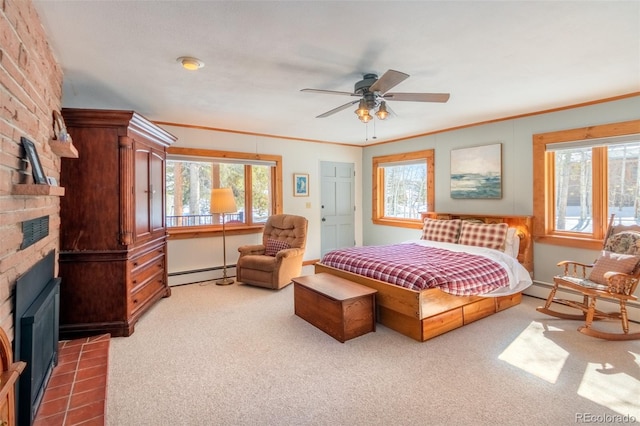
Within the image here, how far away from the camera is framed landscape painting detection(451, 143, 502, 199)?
4.53 metres

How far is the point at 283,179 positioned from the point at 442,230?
2732 mm

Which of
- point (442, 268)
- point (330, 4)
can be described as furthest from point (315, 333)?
point (330, 4)

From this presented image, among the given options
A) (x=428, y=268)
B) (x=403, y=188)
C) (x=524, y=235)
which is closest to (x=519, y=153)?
(x=524, y=235)

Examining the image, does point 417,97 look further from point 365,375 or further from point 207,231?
point 207,231

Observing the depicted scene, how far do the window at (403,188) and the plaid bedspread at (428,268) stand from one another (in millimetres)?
1771

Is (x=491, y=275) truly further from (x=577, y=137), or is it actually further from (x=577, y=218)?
(x=577, y=137)

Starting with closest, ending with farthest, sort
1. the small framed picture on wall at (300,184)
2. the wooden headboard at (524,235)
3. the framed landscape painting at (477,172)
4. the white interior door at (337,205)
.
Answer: the wooden headboard at (524,235)
the framed landscape painting at (477,172)
the small framed picture on wall at (300,184)
the white interior door at (337,205)

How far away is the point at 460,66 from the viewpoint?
2662 mm

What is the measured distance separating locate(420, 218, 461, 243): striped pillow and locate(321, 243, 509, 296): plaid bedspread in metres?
0.51

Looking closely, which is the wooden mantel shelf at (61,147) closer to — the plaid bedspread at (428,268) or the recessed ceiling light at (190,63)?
the recessed ceiling light at (190,63)

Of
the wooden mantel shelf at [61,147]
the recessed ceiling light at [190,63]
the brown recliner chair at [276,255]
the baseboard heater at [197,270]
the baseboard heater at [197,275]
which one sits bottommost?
the baseboard heater at [197,275]

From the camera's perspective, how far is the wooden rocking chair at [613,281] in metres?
2.86

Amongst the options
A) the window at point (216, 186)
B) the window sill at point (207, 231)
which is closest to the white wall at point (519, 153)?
→ the window at point (216, 186)

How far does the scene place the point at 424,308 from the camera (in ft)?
9.30
